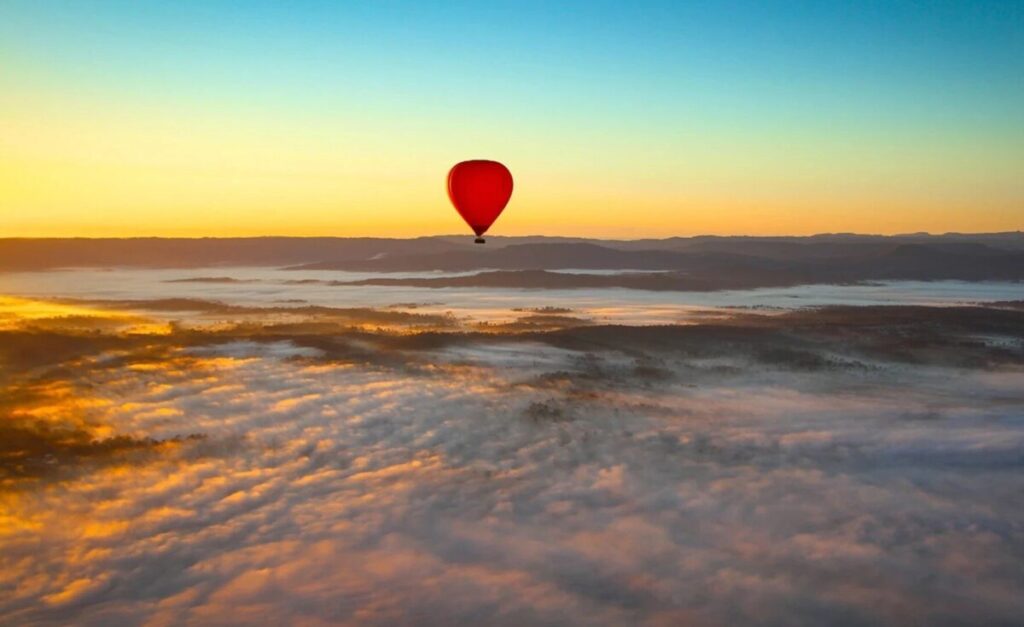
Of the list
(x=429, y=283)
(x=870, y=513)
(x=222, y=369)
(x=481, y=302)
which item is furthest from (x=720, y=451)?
(x=429, y=283)

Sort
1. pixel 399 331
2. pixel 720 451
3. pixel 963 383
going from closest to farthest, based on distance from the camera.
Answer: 1. pixel 720 451
2. pixel 963 383
3. pixel 399 331

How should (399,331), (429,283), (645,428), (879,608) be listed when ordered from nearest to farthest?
(879,608) < (645,428) < (399,331) < (429,283)

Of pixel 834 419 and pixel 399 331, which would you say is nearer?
pixel 834 419

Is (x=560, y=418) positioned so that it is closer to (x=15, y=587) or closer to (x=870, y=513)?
(x=870, y=513)

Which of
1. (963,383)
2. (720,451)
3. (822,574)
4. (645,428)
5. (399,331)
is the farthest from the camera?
(399,331)

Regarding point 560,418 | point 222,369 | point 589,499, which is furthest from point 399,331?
point 589,499

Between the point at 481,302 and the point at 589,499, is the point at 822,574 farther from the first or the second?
the point at 481,302
